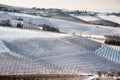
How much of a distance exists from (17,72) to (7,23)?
18.7 metres

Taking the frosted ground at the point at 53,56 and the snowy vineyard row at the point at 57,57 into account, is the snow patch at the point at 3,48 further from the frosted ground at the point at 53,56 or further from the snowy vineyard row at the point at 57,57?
the snowy vineyard row at the point at 57,57

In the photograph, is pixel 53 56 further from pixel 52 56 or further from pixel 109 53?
pixel 109 53

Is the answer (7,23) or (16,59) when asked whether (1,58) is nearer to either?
(16,59)

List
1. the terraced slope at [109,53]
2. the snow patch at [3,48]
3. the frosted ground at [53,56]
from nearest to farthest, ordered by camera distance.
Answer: the frosted ground at [53,56] → the snow patch at [3,48] → the terraced slope at [109,53]

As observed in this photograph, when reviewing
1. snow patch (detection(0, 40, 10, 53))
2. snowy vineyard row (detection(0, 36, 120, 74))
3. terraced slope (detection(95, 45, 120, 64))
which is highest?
snow patch (detection(0, 40, 10, 53))

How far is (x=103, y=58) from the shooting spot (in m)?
20.4

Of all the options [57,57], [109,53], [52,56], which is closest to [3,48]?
[52,56]

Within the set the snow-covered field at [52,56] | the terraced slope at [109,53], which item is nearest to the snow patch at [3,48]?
the snow-covered field at [52,56]

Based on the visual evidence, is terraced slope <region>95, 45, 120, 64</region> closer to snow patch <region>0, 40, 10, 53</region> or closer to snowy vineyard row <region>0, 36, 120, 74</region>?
snowy vineyard row <region>0, 36, 120, 74</region>

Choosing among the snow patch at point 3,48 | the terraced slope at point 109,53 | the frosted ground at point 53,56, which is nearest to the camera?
the frosted ground at point 53,56

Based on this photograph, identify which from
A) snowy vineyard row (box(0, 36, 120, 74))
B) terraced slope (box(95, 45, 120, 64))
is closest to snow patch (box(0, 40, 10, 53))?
snowy vineyard row (box(0, 36, 120, 74))

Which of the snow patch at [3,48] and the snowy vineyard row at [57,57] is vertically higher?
the snow patch at [3,48]

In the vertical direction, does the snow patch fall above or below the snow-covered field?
above

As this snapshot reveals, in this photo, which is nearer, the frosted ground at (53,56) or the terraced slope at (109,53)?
the frosted ground at (53,56)
